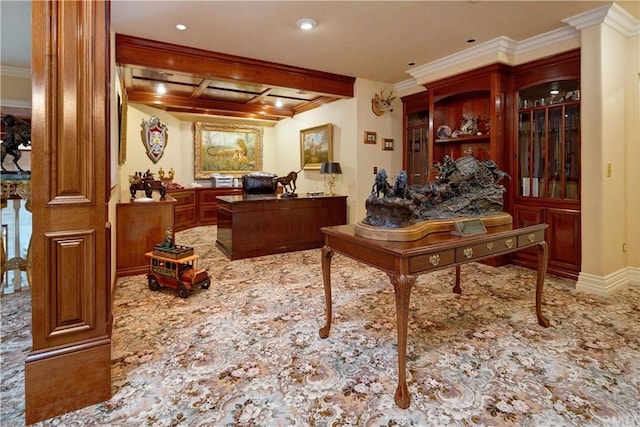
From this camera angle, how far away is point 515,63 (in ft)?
13.2

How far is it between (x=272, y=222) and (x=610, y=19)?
4.22 meters

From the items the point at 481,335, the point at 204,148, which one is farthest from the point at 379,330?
the point at 204,148

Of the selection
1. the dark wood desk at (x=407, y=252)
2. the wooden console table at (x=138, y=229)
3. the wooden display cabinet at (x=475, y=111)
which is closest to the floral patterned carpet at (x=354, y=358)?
the dark wood desk at (x=407, y=252)

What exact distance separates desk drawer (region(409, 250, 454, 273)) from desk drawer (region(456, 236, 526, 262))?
0.08 metres

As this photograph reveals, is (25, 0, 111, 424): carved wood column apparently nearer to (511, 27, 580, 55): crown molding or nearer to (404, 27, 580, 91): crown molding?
(404, 27, 580, 91): crown molding

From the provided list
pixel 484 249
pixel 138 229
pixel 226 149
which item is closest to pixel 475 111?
pixel 484 249

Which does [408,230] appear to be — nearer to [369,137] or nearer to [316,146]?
[369,137]

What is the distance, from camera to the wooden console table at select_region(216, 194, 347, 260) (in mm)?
4561

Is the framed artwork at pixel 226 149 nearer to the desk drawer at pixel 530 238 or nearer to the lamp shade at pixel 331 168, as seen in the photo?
the lamp shade at pixel 331 168

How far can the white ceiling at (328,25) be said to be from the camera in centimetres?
307

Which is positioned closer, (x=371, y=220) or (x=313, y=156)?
(x=371, y=220)

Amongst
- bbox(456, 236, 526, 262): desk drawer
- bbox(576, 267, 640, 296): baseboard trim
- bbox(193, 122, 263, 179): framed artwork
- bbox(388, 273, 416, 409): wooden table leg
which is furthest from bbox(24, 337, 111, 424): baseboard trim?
bbox(193, 122, 263, 179): framed artwork

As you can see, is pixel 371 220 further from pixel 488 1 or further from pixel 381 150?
pixel 381 150

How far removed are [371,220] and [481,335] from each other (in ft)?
4.02
